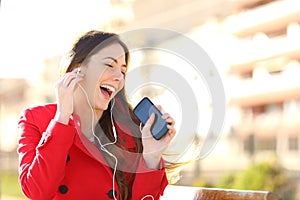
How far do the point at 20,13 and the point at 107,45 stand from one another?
1.51 m

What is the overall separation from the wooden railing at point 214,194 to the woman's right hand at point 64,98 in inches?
6.8

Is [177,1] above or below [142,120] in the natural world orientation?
above

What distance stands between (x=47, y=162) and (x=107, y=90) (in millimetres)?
121

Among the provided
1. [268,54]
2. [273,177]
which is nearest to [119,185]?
[273,177]

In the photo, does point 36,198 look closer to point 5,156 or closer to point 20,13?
point 20,13

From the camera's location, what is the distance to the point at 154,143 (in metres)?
0.73

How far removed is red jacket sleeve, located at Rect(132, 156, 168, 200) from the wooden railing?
0.04 meters

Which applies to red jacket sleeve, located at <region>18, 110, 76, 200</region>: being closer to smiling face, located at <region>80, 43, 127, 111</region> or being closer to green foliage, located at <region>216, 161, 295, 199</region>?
smiling face, located at <region>80, 43, 127, 111</region>

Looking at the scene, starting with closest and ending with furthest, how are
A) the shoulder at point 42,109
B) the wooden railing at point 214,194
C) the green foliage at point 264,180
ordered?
the wooden railing at point 214,194 < the shoulder at point 42,109 < the green foliage at point 264,180

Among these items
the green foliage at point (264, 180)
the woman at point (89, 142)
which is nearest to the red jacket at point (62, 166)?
the woman at point (89, 142)

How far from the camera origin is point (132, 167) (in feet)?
2.51

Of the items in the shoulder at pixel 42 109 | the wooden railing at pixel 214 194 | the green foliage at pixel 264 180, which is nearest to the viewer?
the wooden railing at pixel 214 194

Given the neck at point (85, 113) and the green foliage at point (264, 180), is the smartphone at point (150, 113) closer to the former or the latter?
the neck at point (85, 113)

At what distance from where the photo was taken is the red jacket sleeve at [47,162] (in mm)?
677
